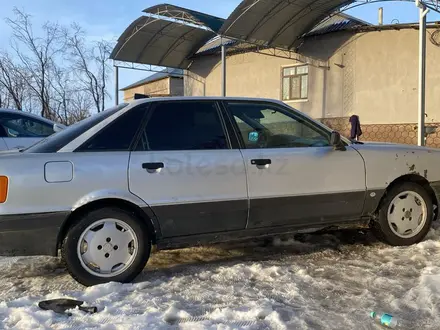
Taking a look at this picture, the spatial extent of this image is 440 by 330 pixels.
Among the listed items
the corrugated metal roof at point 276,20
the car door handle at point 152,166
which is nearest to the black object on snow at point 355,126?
the corrugated metal roof at point 276,20

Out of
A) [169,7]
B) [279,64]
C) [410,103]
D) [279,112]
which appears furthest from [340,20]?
[279,112]

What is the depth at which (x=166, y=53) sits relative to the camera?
72.1 feet

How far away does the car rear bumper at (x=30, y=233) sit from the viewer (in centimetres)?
353

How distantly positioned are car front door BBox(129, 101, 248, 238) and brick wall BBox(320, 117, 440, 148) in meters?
13.3

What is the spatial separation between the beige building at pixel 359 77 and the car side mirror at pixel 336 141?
12636 mm

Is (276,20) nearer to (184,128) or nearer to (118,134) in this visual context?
(184,128)

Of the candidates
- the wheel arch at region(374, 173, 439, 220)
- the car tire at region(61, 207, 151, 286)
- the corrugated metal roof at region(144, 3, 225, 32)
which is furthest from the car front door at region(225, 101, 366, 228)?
the corrugated metal roof at region(144, 3, 225, 32)

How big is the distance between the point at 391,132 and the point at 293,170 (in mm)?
13602

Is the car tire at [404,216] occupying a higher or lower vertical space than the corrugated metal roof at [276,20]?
lower

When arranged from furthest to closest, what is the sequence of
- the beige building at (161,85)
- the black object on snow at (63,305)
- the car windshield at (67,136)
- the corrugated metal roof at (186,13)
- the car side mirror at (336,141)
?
the beige building at (161,85), the corrugated metal roof at (186,13), the car side mirror at (336,141), the car windshield at (67,136), the black object on snow at (63,305)

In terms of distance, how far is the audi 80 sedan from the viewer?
3.63 m

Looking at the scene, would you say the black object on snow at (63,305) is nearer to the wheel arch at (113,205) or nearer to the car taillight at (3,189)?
the wheel arch at (113,205)

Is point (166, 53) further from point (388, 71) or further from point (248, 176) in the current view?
point (248, 176)

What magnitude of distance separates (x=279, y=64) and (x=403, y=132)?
6462 mm
